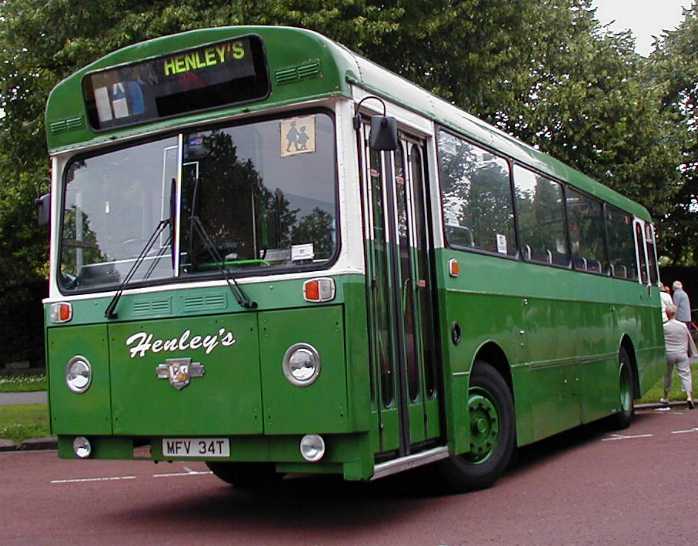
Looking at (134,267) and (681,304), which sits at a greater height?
(134,267)

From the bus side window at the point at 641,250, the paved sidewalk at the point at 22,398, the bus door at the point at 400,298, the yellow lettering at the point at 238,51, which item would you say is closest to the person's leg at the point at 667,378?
the bus side window at the point at 641,250

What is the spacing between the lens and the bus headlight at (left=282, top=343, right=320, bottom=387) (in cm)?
638

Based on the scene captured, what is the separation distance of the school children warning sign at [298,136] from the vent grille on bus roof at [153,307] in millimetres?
1323

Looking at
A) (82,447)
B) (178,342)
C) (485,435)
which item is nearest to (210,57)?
(178,342)

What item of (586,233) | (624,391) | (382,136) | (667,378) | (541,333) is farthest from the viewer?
(667,378)

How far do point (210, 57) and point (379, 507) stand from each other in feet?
12.2

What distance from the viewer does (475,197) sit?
341 inches

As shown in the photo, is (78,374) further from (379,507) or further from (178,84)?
(379,507)

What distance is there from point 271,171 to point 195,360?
1411mm

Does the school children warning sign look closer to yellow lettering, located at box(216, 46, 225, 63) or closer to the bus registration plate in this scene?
yellow lettering, located at box(216, 46, 225, 63)

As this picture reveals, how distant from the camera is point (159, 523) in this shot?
293 inches

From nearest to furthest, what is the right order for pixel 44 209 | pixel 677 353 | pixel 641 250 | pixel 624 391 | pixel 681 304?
pixel 44 209
pixel 624 391
pixel 641 250
pixel 677 353
pixel 681 304

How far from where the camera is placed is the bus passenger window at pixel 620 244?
13.1m

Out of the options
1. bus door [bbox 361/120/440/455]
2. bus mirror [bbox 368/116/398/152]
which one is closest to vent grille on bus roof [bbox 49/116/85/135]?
bus door [bbox 361/120/440/455]
